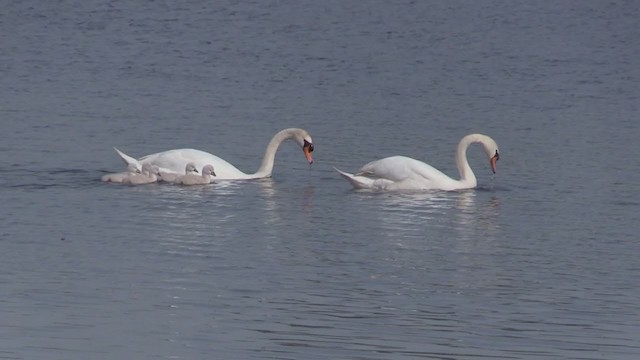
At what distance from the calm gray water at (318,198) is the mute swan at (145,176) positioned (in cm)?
12

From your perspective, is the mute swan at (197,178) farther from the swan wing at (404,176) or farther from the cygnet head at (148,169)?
the swan wing at (404,176)

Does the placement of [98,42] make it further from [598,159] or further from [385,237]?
Answer: [385,237]

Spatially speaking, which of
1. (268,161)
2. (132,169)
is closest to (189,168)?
(132,169)

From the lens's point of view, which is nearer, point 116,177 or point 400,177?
point 116,177

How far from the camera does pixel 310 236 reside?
45.6 ft

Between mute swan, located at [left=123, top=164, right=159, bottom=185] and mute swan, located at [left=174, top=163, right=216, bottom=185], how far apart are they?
227 millimetres

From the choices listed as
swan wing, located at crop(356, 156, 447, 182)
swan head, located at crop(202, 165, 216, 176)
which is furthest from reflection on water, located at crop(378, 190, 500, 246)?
swan head, located at crop(202, 165, 216, 176)

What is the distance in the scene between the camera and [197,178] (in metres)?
16.7

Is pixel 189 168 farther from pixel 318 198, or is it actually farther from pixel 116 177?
pixel 318 198

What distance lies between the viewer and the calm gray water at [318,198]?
10227 mm

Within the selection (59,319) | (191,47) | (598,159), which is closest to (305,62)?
(191,47)

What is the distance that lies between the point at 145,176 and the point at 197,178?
1.62 ft

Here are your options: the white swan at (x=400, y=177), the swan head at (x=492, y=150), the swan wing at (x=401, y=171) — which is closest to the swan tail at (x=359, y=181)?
the white swan at (x=400, y=177)

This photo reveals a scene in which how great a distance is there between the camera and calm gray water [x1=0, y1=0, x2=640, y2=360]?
10227 mm
